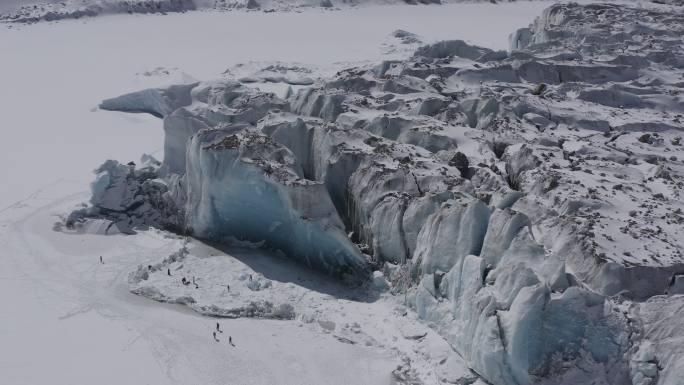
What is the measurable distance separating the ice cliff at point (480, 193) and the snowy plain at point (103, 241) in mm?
1859

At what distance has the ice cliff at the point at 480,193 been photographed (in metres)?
12.0

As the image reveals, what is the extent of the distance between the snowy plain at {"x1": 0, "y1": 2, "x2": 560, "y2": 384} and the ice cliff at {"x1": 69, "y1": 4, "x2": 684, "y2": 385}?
1.86 m

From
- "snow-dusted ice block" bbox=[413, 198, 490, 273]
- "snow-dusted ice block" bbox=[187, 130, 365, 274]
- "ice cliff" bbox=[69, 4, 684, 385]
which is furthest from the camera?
"snow-dusted ice block" bbox=[187, 130, 365, 274]

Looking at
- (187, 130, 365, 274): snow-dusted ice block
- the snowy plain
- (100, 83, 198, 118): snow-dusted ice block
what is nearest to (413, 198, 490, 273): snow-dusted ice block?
the snowy plain

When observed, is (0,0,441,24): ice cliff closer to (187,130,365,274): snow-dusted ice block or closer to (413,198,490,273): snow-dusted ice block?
(187,130,365,274): snow-dusted ice block

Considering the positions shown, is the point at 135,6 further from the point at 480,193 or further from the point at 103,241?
the point at 480,193

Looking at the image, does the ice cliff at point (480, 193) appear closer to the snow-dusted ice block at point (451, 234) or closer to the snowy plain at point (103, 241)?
the snow-dusted ice block at point (451, 234)

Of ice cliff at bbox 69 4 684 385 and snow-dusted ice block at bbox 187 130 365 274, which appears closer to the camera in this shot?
ice cliff at bbox 69 4 684 385

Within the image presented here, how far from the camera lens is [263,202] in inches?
696

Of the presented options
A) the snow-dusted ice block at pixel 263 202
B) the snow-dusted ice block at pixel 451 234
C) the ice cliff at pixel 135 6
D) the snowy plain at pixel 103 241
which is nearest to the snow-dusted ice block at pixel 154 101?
the snowy plain at pixel 103 241

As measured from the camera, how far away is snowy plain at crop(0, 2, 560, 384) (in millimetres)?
13852

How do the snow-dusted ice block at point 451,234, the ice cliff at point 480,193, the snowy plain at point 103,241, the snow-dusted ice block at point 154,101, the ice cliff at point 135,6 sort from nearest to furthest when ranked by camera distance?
the ice cliff at point 480,193, the snowy plain at point 103,241, the snow-dusted ice block at point 451,234, the snow-dusted ice block at point 154,101, the ice cliff at point 135,6

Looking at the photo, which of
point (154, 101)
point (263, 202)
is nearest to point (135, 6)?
point (154, 101)

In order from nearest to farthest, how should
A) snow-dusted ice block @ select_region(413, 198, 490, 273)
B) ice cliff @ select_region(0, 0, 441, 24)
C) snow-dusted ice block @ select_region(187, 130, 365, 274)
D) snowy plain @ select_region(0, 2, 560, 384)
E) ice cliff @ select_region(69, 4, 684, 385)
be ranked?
ice cliff @ select_region(69, 4, 684, 385) < snowy plain @ select_region(0, 2, 560, 384) < snow-dusted ice block @ select_region(413, 198, 490, 273) < snow-dusted ice block @ select_region(187, 130, 365, 274) < ice cliff @ select_region(0, 0, 441, 24)
